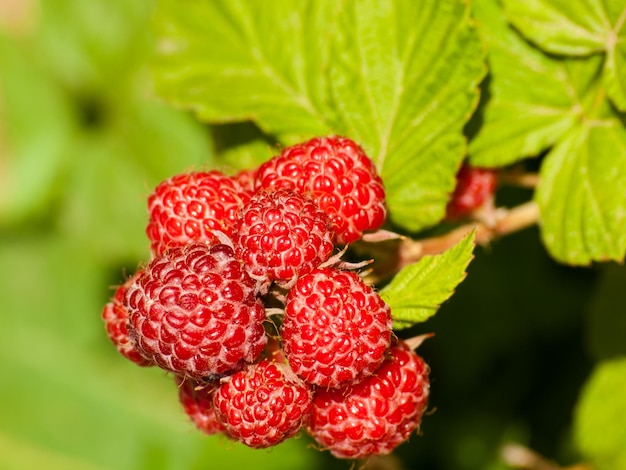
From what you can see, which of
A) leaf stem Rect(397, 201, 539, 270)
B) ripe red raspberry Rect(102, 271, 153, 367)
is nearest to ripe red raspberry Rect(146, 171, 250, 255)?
ripe red raspberry Rect(102, 271, 153, 367)

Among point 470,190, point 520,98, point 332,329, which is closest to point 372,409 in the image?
point 332,329

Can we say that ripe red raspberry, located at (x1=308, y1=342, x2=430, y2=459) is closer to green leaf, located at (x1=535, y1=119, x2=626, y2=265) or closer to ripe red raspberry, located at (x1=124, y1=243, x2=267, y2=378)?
ripe red raspberry, located at (x1=124, y1=243, x2=267, y2=378)

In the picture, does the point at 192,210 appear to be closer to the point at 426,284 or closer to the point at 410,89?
the point at 426,284

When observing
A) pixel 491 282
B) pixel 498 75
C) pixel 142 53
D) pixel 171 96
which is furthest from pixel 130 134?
pixel 498 75

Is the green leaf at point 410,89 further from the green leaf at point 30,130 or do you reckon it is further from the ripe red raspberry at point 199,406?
the green leaf at point 30,130

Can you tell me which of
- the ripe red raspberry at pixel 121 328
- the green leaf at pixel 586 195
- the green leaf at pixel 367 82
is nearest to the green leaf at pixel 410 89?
the green leaf at pixel 367 82

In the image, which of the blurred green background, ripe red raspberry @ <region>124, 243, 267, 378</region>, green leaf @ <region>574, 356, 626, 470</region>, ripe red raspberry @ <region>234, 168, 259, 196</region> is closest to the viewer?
ripe red raspberry @ <region>124, 243, 267, 378</region>

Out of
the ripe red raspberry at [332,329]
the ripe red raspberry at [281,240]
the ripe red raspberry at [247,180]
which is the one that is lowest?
the ripe red raspberry at [332,329]

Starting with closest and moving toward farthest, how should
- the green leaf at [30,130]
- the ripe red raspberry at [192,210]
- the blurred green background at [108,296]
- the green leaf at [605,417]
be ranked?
the ripe red raspberry at [192,210], the green leaf at [605,417], the blurred green background at [108,296], the green leaf at [30,130]
